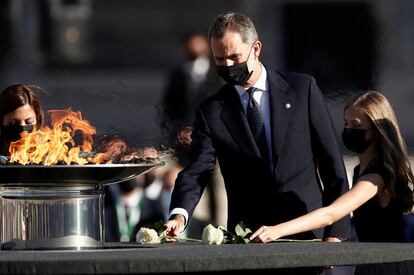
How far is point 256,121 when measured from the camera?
241 inches

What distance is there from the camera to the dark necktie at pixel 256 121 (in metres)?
6.08

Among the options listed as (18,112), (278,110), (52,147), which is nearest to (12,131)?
(18,112)

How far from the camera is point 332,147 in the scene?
599 centimetres

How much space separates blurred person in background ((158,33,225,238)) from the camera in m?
7.73

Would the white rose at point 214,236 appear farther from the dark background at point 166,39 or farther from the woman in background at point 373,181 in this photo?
the dark background at point 166,39

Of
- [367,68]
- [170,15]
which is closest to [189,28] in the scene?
[170,15]

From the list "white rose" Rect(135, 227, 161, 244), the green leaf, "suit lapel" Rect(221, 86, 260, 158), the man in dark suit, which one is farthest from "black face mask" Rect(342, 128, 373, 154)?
"white rose" Rect(135, 227, 161, 244)

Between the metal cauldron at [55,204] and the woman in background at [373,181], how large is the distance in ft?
2.18

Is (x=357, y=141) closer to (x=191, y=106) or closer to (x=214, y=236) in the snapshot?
(x=214, y=236)

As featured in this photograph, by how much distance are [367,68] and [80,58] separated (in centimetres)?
974

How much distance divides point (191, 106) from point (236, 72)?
463 cm

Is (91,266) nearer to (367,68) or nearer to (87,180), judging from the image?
(87,180)

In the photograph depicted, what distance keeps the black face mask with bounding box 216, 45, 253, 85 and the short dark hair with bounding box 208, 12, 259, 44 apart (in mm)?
83

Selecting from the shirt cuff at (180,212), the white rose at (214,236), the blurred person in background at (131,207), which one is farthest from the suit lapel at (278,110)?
the blurred person in background at (131,207)
